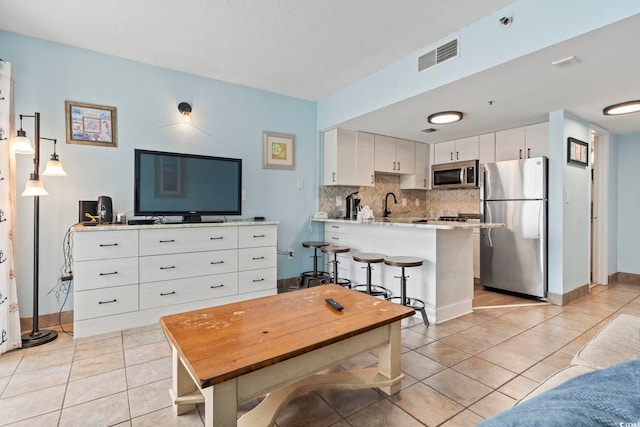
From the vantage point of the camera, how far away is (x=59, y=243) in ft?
9.77

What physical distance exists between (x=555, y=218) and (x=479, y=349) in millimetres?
2163

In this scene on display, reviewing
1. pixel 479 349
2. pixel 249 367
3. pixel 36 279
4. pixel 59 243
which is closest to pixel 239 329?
pixel 249 367

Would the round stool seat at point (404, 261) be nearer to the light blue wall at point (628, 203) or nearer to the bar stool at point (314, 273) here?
the bar stool at point (314, 273)

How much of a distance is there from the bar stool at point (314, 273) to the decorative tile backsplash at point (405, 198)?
70cm

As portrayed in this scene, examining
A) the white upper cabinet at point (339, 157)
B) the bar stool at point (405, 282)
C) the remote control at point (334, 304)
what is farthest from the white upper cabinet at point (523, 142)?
the remote control at point (334, 304)

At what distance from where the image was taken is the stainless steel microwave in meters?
4.75

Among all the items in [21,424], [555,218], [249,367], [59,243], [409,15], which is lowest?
[21,424]

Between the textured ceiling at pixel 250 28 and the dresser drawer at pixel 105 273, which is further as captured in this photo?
the dresser drawer at pixel 105 273

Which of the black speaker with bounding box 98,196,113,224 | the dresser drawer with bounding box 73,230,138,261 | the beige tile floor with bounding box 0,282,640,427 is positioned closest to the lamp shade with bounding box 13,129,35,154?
the black speaker with bounding box 98,196,113,224

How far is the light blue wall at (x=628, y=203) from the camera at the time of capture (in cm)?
459

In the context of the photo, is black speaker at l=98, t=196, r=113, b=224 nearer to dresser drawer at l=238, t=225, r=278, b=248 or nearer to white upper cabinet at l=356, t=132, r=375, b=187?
dresser drawer at l=238, t=225, r=278, b=248

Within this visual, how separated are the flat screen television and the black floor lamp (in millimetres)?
650

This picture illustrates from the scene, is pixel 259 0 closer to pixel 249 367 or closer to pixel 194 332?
pixel 194 332

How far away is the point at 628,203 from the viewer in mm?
4664
